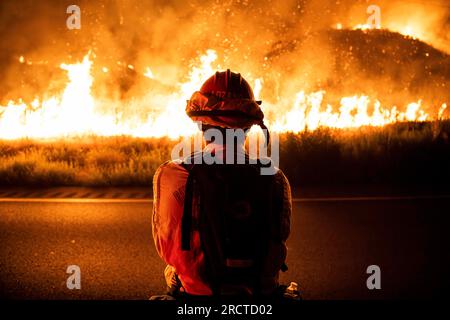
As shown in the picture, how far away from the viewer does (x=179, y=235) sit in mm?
1896

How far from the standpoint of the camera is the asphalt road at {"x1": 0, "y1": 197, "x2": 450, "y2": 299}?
3.96 m

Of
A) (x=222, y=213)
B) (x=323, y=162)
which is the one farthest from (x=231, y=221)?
(x=323, y=162)

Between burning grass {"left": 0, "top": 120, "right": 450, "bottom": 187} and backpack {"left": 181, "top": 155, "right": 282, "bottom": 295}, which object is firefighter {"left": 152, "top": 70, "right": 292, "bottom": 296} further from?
burning grass {"left": 0, "top": 120, "right": 450, "bottom": 187}

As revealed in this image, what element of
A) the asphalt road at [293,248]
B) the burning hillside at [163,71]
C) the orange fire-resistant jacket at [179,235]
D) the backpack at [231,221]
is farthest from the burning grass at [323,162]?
the backpack at [231,221]

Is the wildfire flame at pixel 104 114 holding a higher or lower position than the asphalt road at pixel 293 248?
higher

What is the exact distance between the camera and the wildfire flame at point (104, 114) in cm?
1408

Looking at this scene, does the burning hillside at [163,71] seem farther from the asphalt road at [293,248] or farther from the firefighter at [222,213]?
the firefighter at [222,213]

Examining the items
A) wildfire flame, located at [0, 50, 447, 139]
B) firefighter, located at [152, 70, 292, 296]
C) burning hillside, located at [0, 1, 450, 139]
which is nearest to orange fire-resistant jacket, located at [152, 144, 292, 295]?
firefighter, located at [152, 70, 292, 296]

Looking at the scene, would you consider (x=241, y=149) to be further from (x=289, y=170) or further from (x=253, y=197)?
(x=289, y=170)

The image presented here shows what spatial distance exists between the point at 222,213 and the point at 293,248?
3228 mm

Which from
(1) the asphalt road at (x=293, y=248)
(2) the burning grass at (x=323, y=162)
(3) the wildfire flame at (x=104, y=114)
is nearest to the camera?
(1) the asphalt road at (x=293, y=248)

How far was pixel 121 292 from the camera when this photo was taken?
3857mm

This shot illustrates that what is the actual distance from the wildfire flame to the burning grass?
134 inches
